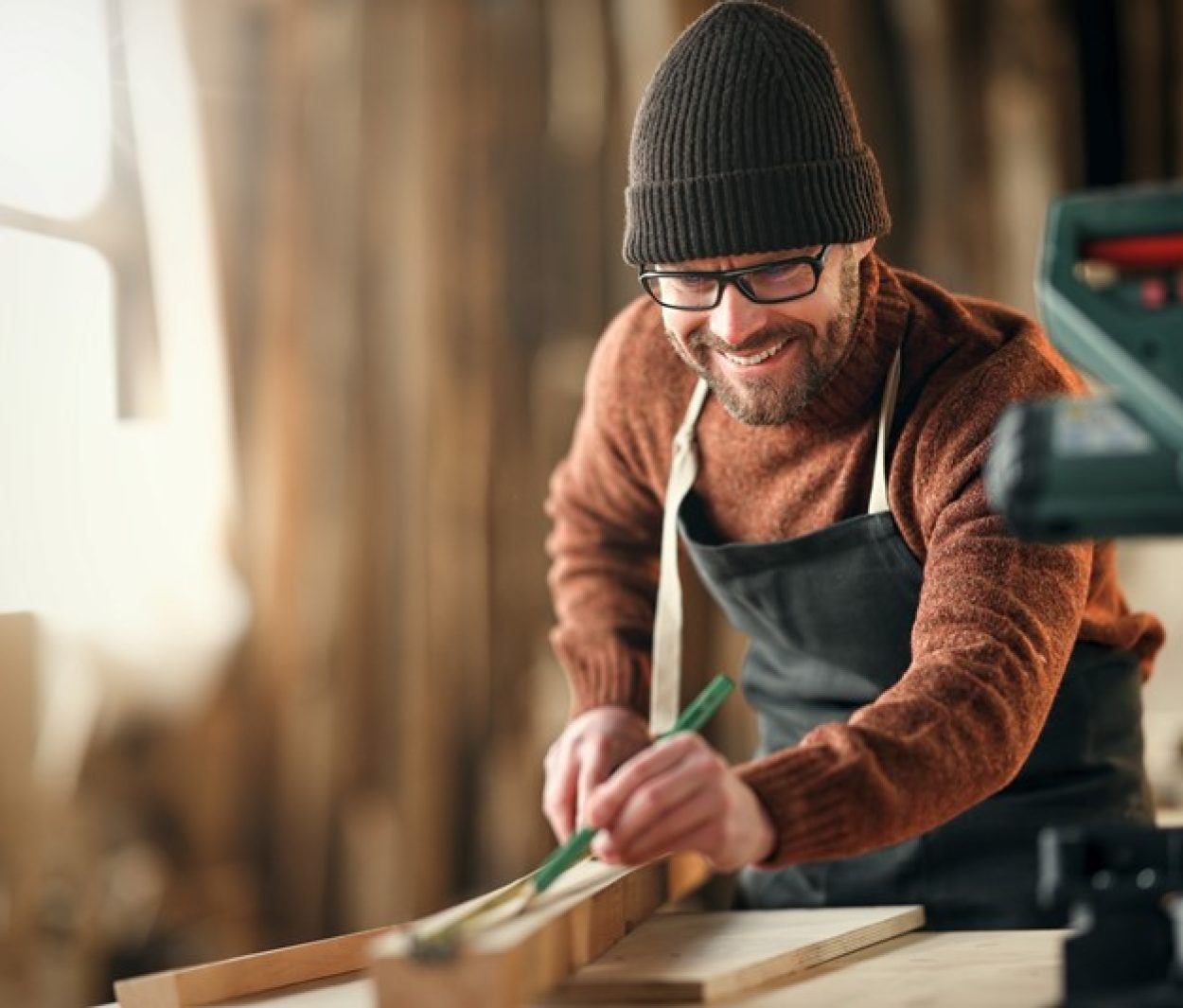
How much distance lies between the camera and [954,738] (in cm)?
127

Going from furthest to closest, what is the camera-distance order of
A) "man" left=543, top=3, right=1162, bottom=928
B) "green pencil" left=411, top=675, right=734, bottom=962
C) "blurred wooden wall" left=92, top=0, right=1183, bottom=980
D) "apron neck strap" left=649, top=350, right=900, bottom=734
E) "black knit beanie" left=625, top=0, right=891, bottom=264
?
"blurred wooden wall" left=92, top=0, right=1183, bottom=980 → "apron neck strap" left=649, top=350, right=900, bottom=734 → "black knit beanie" left=625, top=0, right=891, bottom=264 → "man" left=543, top=3, right=1162, bottom=928 → "green pencil" left=411, top=675, right=734, bottom=962

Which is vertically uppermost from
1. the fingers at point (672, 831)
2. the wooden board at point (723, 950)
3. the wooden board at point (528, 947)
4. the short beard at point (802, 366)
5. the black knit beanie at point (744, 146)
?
the black knit beanie at point (744, 146)

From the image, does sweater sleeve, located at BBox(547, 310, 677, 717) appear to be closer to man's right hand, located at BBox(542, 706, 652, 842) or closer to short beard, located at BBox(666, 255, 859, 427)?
man's right hand, located at BBox(542, 706, 652, 842)

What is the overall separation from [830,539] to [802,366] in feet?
0.62

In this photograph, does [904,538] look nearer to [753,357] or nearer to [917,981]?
[753,357]

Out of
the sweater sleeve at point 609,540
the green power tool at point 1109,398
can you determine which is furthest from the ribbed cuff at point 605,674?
the green power tool at point 1109,398

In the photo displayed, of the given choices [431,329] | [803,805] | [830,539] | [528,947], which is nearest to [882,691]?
[830,539]

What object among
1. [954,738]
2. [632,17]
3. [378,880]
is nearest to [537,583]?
[378,880]

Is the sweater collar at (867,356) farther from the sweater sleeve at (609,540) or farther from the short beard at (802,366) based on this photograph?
the sweater sleeve at (609,540)

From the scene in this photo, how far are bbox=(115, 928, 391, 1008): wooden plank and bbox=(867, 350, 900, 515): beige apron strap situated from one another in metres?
0.64

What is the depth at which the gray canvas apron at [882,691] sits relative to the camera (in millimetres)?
1644

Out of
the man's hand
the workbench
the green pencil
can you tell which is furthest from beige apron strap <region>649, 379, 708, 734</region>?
the man's hand

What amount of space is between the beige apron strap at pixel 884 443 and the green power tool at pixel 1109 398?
1.86ft

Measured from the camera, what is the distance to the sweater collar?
161 centimetres
